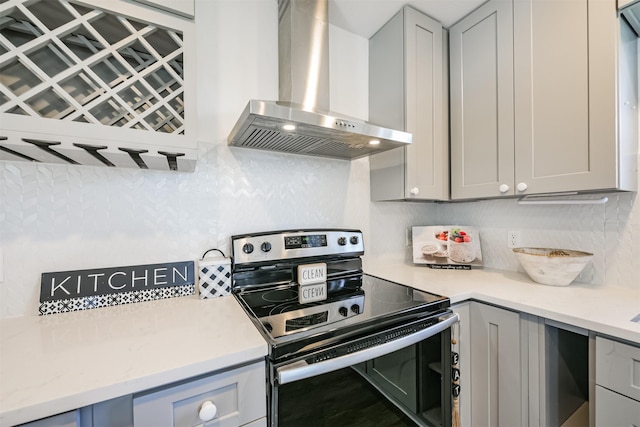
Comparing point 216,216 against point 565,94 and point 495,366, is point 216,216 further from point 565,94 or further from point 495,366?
point 565,94

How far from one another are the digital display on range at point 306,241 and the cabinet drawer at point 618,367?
1128 millimetres

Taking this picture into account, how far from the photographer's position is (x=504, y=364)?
3.77 feet

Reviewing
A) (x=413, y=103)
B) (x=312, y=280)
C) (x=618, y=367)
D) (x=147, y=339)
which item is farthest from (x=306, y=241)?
(x=618, y=367)

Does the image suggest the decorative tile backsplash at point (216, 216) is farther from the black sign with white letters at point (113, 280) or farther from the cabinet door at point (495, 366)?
the cabinet door at point (495, 366)

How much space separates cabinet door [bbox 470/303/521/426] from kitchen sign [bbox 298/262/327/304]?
2.34 ft

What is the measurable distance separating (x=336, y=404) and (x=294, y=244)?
743 millimetres

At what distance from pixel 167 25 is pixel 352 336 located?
123 centimetres

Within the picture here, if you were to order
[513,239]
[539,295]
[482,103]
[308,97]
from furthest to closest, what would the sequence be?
[513,239], [482,103], [308,97], [539,295]

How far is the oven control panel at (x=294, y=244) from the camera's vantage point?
4.32 ft

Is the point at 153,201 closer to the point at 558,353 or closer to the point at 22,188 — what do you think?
the point at 22,188

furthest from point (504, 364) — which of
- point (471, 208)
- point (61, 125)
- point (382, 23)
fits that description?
point (382, 23)

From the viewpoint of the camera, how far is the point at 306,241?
4.79 feet

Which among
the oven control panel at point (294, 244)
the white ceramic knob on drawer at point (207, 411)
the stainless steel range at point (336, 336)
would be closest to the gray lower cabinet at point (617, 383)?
the stainless steel range at point (336, 336)

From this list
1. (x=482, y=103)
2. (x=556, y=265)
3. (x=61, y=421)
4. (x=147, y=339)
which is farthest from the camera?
(x=482, y=103)
